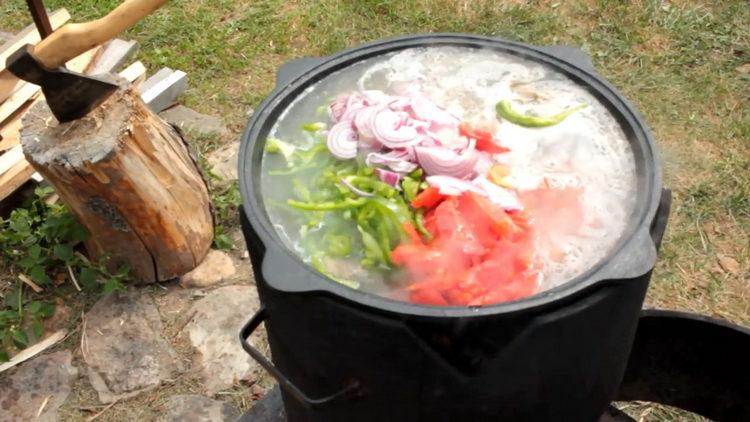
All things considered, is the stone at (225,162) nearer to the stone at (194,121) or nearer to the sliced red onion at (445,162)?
the stone at (194,121)

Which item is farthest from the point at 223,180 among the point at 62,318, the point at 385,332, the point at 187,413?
the point at 385,332

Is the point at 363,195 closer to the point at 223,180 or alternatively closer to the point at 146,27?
the point at 223,180

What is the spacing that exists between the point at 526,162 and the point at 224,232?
7.57 ft

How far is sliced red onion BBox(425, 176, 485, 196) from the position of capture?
6.63 feet

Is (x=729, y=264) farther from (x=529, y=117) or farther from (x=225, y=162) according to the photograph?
(x=225, y=162)

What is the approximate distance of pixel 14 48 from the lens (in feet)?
14.6

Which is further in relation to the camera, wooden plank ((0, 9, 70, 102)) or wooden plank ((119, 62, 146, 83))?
wooden plank ((119, 62, 146, 83))

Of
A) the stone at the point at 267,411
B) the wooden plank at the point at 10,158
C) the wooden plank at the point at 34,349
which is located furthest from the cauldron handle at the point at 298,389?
the wooden plank at the point at 10,158

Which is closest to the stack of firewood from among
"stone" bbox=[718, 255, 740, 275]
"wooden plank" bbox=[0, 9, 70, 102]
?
"wooden plank" bbox=[0, 9, 70, 102]

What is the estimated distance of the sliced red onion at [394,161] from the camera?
210 cm

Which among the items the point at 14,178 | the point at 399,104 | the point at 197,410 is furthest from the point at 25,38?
the point at 399,104

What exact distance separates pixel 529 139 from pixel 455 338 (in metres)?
0.74

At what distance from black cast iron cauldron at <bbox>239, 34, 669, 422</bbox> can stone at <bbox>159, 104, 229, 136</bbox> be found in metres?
2.52

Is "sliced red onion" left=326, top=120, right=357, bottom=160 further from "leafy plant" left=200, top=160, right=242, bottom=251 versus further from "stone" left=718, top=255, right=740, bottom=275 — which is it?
"stone" left=718, top=255, right=740, bottom=275
